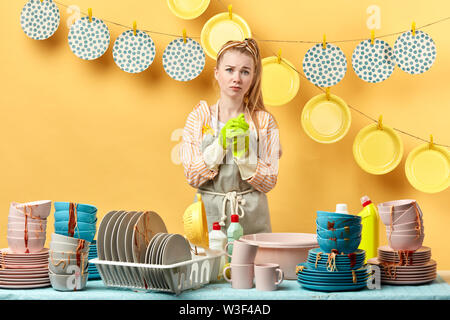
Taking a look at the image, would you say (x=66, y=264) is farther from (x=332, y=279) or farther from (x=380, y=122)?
(x=380, y=122)

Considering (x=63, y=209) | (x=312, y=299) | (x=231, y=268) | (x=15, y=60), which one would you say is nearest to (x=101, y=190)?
(x=15, y=60)

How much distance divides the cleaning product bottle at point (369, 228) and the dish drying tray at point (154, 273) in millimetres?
574

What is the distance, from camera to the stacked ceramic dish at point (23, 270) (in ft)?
5.77

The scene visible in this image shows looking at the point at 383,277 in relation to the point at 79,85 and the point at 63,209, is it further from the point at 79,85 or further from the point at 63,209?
the point at 79,85

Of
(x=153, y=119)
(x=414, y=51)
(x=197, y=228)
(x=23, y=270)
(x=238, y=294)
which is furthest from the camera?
(x=153, y=119)

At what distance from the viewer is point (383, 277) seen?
1.81m

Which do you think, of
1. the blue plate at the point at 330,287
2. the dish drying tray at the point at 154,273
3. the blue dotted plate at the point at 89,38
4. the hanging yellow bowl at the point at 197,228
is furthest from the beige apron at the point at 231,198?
the blue dotted plate at the point at 89,38

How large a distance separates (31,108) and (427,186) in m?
2.28

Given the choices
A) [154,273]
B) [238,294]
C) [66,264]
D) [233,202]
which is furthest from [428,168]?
[66,264]

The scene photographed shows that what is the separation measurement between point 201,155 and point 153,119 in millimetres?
946

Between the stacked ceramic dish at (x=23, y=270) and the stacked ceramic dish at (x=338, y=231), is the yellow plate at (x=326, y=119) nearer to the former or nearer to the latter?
the stacked ceramic dish at (x=338, y=231)

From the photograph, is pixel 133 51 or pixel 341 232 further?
pixel 133 51

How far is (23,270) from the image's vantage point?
69.7 inches

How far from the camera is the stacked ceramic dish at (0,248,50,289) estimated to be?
176cm
